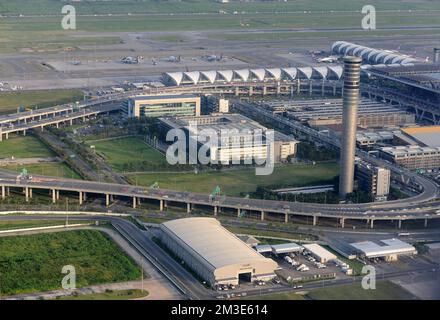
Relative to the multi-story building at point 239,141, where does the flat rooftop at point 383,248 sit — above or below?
below

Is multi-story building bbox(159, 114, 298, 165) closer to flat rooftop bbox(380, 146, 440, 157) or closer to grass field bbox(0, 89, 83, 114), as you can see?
flat rooftop bbox(380, 146, 440, 157)

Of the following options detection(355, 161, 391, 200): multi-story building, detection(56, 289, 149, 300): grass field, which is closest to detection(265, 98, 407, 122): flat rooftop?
detection(355, 161, 391, 200): multi-story building

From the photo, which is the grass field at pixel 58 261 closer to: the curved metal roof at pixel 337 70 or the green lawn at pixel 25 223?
the green lawn at pixel 25 223

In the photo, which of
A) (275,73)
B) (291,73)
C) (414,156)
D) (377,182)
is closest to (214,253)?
(377,182)

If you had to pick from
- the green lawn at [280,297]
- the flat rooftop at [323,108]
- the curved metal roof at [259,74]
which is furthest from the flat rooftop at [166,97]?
the green lawn at [280,297]

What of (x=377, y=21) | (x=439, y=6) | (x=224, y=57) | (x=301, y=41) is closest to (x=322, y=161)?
(x=224, y=57)

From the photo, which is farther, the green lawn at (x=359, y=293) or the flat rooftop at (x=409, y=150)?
the flat rooftop at (x=409, y=150)
